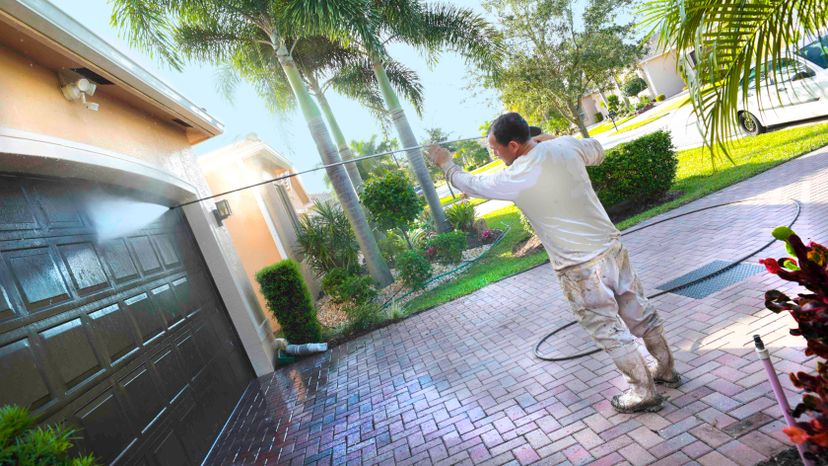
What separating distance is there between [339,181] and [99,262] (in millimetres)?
8349

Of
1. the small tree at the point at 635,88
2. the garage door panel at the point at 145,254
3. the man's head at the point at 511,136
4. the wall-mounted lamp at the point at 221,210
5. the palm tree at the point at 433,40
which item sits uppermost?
the palm tree at the point at 433,40

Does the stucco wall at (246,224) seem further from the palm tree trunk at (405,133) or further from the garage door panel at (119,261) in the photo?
the garage door panel at (119,261)

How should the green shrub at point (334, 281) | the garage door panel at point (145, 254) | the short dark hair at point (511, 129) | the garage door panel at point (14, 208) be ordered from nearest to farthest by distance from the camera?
the short dark hair at point (511, 129)
the garage door panel at point (14, 208)
the garage door panel at point (145, 254)
the green shrub at point (334, 281)

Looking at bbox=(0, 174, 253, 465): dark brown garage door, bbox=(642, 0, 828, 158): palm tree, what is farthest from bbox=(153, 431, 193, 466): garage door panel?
bbox=(642, 0, 828, 158): palm tree

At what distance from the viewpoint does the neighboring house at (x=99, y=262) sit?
3.67 m

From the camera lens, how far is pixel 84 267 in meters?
4.48

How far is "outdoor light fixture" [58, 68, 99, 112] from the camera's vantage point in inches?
196

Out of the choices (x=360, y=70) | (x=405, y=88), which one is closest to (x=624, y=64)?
(x=405, y=88)

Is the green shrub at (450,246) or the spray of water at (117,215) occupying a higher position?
A: the spray of water at (117,215)

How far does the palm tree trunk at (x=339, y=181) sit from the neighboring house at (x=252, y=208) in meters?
2.36

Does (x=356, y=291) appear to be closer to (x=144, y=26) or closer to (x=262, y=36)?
(x=144, y=26)

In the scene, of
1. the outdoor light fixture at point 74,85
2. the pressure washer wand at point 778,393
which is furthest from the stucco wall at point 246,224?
the pressure washer wand at point 778,393

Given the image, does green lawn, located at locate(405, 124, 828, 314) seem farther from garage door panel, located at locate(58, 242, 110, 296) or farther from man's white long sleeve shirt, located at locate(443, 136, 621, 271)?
man's white long sleeve shirt, located at locate(443, 136, 621, 271)

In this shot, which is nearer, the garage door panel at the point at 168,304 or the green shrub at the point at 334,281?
the garage door panel at the point at 168,304
